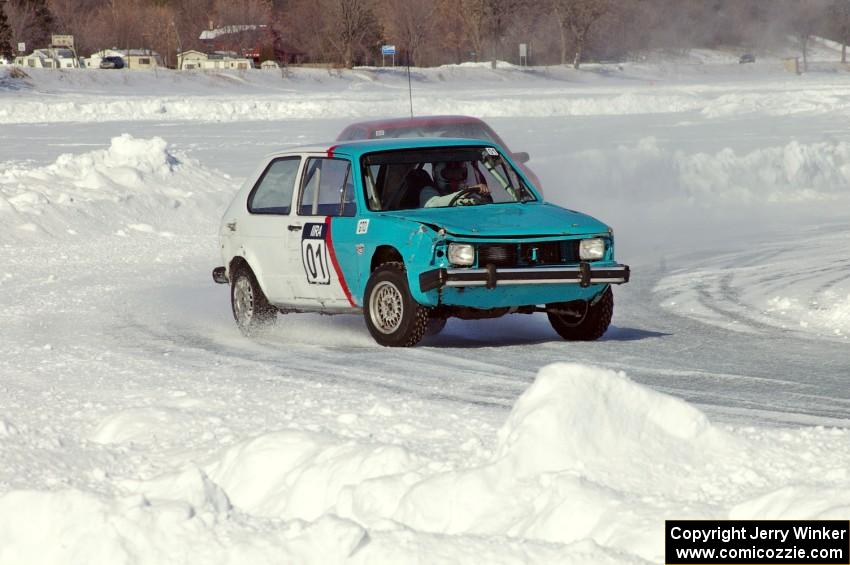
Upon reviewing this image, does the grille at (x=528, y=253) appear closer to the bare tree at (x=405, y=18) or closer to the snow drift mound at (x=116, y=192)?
the snow drift mound at (x=116, y=192)

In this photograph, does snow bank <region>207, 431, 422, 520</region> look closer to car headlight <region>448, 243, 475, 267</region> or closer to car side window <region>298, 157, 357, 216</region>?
car headlight <region>448, 243, 475, 267</region>

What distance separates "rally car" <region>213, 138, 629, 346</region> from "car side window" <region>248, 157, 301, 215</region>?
1 cm

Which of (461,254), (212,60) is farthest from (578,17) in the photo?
(461,254)

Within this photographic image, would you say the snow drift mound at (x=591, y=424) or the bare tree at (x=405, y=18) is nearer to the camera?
the snow drift mound at (x=591, y=424)

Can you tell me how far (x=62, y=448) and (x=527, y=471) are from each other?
7.95 feet

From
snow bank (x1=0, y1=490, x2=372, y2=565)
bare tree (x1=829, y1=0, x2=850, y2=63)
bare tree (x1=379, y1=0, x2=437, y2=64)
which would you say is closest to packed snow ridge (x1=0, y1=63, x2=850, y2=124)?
bare tree (x1=829, y1=0, x2=850, y2=63)

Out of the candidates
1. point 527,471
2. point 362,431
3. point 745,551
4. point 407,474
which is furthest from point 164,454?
point 745,551

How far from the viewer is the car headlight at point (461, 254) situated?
9.62 meters

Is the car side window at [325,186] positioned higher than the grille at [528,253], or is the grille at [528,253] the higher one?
the car side window at [325,186]

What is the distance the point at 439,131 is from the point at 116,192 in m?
6.89

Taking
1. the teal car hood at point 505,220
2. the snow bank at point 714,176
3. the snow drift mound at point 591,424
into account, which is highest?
the teal car hood at point 505,220

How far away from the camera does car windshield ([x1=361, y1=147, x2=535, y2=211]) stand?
10.5 metres

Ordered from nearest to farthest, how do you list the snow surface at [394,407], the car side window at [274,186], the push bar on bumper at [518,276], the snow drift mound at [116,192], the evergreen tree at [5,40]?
the snow surface at [394,407] → the push bar on bumper at [518,276] → the car side window at [274,186] → the snow drift mound at [116,192] → the evergreen tree at [5,40]

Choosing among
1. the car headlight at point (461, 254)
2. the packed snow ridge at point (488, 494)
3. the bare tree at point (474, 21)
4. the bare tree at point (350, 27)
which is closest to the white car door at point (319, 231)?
the car headlight at point (461, 254)
